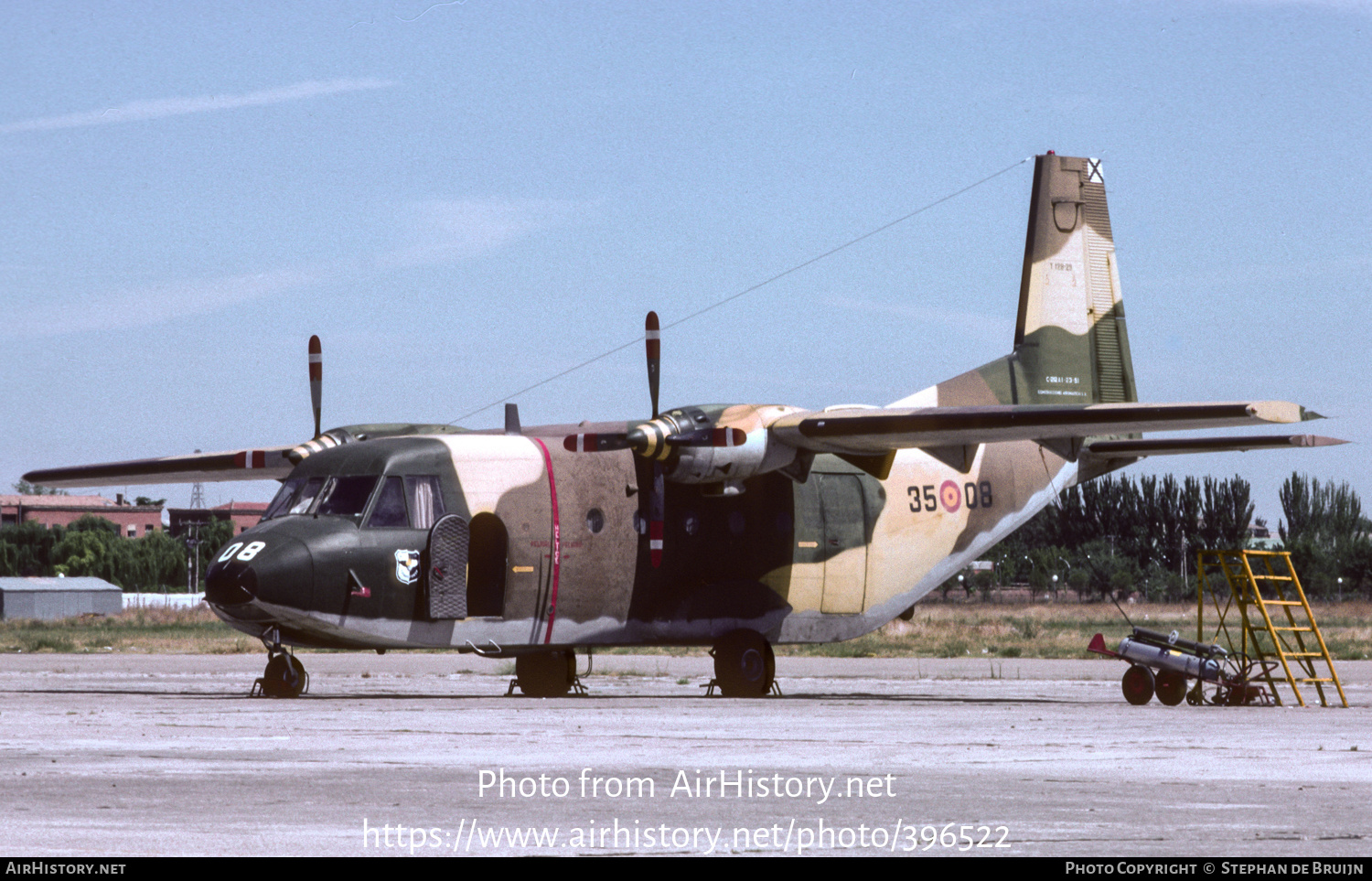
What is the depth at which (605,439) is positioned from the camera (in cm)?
2359

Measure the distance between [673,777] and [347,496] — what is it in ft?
35.8

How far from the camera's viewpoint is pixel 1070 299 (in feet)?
103

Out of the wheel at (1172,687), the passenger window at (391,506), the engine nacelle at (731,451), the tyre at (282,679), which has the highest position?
the engine nacelle at (731,451)

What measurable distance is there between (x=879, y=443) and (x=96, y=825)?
16511mm

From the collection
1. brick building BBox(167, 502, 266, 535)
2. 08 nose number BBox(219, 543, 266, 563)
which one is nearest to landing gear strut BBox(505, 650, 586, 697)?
08 nose number BBox(219, 543, 266, 563)

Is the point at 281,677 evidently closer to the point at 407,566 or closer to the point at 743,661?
the point at 407,566

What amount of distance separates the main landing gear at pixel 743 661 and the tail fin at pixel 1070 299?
25.4 feet

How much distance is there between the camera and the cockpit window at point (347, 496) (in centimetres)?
2244

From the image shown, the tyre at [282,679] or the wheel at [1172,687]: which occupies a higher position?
the tyre at [282,679]

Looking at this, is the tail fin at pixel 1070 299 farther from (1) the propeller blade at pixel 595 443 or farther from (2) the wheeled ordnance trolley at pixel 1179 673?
(1) the propeller blade at pixel 595 443

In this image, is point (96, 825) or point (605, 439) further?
point (605, 439)

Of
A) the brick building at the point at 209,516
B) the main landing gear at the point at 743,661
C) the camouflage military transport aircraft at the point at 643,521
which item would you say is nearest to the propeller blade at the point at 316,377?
the camouflage military transport aircraft at the point at 643,521

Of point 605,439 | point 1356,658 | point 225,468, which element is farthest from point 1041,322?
point 1356,658

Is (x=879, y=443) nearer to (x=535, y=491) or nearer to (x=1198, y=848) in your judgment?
(x=535, y=491)
